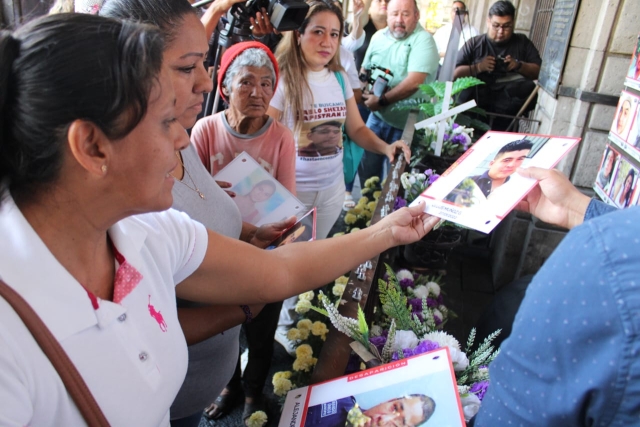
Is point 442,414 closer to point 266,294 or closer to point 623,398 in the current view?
point 623,398

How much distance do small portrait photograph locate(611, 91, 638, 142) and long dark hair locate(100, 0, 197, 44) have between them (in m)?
1.88

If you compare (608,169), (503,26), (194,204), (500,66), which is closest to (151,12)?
(194,204)

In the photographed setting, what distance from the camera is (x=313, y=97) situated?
2490 mm

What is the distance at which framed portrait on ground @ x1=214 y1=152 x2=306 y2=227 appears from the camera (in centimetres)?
185

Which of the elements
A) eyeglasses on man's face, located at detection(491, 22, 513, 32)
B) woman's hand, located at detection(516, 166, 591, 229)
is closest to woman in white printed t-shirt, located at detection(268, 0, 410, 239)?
woman's hand, located at detection(516, 166, 591, 229)

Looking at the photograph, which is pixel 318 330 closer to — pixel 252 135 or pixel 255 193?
pixel 255 193

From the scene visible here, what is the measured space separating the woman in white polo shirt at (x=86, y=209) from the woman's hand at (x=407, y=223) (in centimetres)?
80

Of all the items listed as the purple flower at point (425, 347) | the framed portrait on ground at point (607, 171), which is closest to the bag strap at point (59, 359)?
the purple flower at point (425, 347)

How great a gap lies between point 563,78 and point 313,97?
1.68 m

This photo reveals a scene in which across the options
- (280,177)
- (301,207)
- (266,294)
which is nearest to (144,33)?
(266,294)

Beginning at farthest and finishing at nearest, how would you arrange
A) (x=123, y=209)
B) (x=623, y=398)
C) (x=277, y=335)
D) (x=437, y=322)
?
(x=277, y=335) → (x=437, y=322) → (x=123, y=209) → (x=623, y=398)

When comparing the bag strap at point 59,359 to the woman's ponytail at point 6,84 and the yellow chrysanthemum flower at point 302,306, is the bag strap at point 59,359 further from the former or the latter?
the yellow chrysanthemum flower at point 302,306

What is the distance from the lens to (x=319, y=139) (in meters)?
2.56

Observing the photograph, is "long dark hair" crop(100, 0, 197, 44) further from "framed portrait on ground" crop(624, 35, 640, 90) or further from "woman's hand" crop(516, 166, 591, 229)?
"framed portrait on ground" crop(624, 35, 640, 90)
